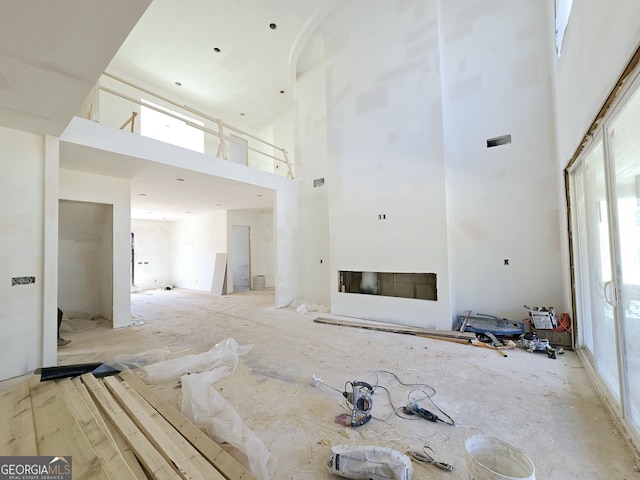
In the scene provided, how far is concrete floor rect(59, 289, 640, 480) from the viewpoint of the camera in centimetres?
165

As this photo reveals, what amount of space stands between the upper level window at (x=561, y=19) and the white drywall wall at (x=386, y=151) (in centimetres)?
148

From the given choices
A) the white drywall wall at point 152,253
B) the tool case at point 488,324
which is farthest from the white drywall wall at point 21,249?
the white drywall wall at point 152,253

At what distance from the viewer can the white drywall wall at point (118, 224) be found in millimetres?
4684

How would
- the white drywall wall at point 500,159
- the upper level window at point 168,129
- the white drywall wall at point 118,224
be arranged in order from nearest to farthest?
the white drywall wall at point 500,159 < the white drywall wall at point 118,224 < the upper level window at point 168,129

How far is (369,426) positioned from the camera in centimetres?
195

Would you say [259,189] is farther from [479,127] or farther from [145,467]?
[145,467]

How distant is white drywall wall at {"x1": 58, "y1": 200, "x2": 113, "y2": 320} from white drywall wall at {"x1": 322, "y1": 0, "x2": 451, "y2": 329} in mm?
4339

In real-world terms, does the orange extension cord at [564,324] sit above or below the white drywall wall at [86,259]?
below

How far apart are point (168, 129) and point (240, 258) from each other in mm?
4566

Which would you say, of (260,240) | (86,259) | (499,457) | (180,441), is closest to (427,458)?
(499,457)

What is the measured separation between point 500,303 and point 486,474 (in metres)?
3.93

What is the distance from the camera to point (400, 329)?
170 inches

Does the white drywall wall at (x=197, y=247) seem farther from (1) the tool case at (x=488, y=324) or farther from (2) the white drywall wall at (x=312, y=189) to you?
(1) the tool case at (x=488, y=324)

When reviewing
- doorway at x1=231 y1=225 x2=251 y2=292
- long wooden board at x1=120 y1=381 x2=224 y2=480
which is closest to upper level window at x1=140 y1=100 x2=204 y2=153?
doorway at x1=231 y1=225 x2=251 y2=292
